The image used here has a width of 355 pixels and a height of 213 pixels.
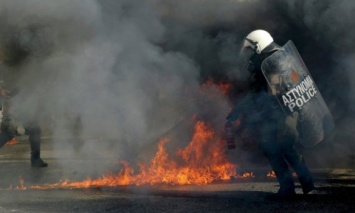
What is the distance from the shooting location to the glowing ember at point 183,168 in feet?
20.7

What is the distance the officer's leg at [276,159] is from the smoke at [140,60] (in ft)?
5.86

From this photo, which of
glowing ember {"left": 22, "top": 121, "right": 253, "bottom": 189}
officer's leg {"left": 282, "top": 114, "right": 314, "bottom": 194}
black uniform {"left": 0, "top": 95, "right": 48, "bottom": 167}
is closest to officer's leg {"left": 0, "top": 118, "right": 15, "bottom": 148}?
black uniform {"left": 0, "top": 95, "right": 48, "bottom": 167}

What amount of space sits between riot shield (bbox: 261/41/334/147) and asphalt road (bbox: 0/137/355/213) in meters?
0.71

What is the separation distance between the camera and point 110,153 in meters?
6.81

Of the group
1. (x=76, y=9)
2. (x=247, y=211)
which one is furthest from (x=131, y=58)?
(x=247, y=211)

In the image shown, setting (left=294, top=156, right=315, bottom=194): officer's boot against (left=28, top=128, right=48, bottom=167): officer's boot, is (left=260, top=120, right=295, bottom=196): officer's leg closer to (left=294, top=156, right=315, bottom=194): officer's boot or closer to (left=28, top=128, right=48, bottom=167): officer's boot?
(left=294, top=156, right=315, bottom=194): officer's boot

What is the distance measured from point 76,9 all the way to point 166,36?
1438mm

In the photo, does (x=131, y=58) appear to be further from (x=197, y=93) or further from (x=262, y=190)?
(x=262, y=190)

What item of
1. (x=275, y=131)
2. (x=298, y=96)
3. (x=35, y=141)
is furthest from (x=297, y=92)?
(x=35, y=141)

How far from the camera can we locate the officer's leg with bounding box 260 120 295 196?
5.15m

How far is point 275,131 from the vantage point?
541 centimetres

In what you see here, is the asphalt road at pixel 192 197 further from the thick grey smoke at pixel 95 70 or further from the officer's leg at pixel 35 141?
the officer's leg at pixel 35 141

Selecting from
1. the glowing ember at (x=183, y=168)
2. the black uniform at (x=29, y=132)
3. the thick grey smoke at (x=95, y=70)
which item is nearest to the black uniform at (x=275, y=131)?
the glowing ember at (x=183, y=168)

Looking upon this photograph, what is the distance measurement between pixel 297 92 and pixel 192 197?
1625mm
